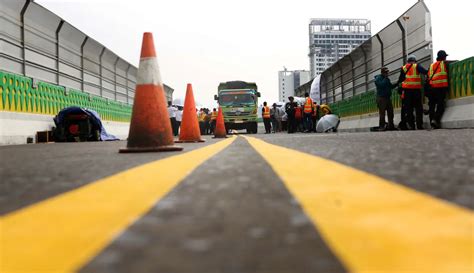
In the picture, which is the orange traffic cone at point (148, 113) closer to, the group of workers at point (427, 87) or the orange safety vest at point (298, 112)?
the group of workers at point (427, 87)

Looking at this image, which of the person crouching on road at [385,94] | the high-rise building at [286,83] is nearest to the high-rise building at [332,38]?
the high-rise building at [286,83]

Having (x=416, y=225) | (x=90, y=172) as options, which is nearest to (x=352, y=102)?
(x=90, y=172)

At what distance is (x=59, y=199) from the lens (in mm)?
2068

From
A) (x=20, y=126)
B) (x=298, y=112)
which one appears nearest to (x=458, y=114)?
(x=20, y=126)

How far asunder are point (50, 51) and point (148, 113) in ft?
41.7

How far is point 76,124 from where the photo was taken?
42.3ft

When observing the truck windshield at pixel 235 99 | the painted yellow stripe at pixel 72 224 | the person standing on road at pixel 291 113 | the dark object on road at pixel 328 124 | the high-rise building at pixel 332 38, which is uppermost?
the high-rise building at pixel 332 38

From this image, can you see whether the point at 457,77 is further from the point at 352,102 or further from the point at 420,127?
the point at 352,102

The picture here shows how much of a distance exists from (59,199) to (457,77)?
39.3ft

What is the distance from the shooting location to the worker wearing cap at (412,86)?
12414 mm

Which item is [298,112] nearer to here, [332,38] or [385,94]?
[385,94]

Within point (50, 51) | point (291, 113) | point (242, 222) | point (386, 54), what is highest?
point (50, 51)

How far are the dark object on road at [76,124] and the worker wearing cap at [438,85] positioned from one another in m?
8.95

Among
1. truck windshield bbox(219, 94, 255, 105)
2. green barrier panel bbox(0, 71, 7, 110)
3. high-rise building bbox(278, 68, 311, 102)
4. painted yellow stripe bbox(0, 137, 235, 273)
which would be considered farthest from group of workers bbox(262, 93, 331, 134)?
high-rise building bbox(278, 68, 311, 102)
